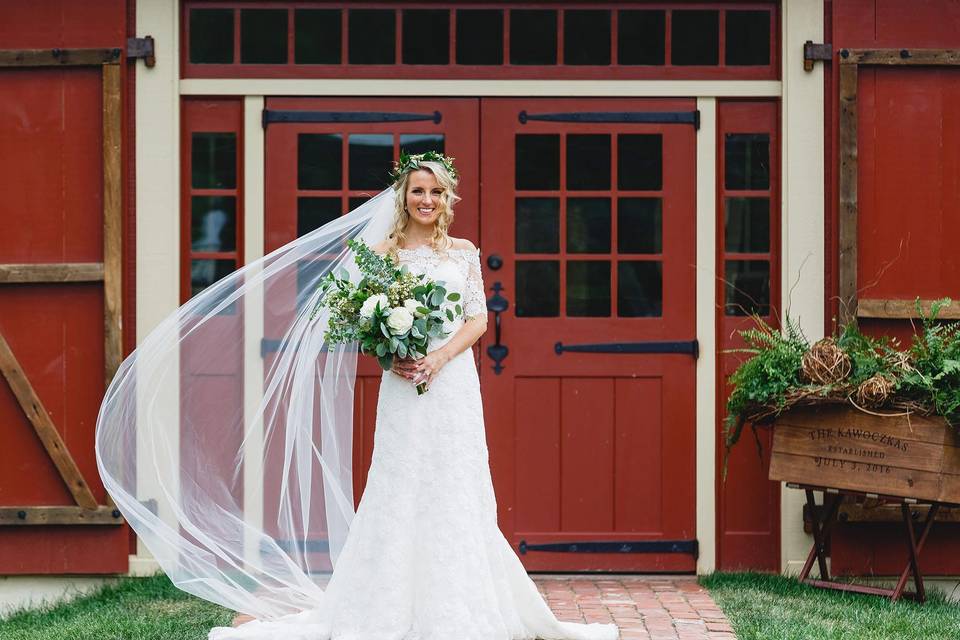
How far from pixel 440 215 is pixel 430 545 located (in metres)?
1.32

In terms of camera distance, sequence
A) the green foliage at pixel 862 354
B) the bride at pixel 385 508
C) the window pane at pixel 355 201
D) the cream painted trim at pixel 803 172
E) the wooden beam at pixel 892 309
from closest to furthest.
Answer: the bride at pixel 385 508 < the green foliage at pixel 862 354 < the wooden beam at pixel 892 309 < the cream painted trim at pixel 803 172 < the window pane at pixel 355 201

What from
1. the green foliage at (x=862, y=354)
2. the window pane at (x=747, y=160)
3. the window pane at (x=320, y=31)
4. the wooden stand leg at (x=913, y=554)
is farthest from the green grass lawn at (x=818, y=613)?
the window pane at (x=320, y=31)

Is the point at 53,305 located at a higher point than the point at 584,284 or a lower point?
lower

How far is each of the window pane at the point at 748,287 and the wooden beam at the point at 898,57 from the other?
1102 millimetres

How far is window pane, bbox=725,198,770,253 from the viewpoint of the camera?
6.50 m

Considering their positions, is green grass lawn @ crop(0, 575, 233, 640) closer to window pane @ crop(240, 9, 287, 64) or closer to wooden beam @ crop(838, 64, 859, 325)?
window pane @ crop(240, 9, 287, 64)

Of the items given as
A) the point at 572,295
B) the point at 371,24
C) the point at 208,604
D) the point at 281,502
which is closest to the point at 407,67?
the point at 371,24

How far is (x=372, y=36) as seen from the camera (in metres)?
6.51

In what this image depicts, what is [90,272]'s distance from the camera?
250 inches

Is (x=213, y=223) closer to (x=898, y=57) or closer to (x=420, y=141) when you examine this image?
(x=420, y=141)

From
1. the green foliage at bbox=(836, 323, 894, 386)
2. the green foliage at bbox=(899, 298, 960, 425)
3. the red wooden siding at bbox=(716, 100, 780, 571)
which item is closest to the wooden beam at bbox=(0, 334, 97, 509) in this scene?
the red wooden siding at bbox=(716, 100, 780, 571)

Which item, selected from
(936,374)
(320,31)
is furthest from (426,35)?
(936,374)

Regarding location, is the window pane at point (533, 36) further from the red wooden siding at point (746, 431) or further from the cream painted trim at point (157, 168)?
the cream painted trim at point (157, 168)

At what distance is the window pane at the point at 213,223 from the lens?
6523 millimetres
